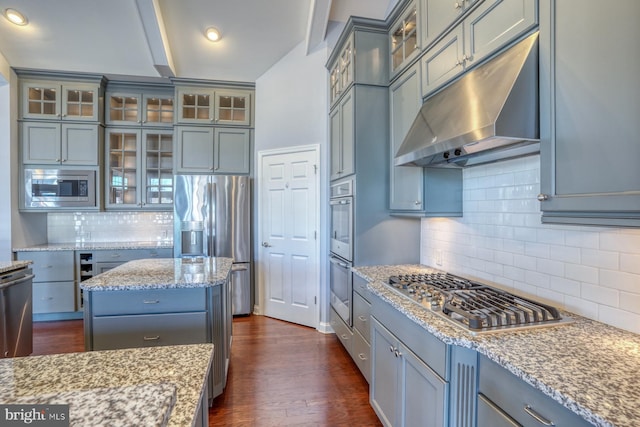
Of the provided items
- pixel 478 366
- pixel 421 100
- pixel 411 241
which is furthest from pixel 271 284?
pixel 478 366

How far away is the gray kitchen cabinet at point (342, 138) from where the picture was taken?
2.74 m

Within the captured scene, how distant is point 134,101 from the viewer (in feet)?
13.9

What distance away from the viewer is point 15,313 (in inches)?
103

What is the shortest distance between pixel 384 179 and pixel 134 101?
3.58 meters

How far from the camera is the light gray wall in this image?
361 cm

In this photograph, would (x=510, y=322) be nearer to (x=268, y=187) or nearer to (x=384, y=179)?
(x=384, y=179)

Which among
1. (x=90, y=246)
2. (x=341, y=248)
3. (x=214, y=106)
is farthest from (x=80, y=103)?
(x=341, y=248)

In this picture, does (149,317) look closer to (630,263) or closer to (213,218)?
(213,218)

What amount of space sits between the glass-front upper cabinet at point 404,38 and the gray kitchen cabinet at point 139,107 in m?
3.07

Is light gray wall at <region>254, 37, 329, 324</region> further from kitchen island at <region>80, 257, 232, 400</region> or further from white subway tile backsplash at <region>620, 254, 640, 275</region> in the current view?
white subway tile backsplash at <region>620, 254, 640, 275</region>

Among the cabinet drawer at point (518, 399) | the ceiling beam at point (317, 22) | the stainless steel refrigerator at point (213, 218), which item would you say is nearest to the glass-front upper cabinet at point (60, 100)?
the stainless steel refrigerator at point (213, 218)

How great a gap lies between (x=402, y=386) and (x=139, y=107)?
14.6 ft

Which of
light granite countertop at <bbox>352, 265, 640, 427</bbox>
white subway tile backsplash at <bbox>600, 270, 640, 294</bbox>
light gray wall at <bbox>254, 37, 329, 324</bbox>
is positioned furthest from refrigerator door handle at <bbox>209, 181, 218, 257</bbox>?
white subway tile backsplash at <bbox>600, 270, 640, 294</bbox>

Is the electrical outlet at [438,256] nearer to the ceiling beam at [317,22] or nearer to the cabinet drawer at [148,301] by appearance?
the cabinet drawer at [148,301]
